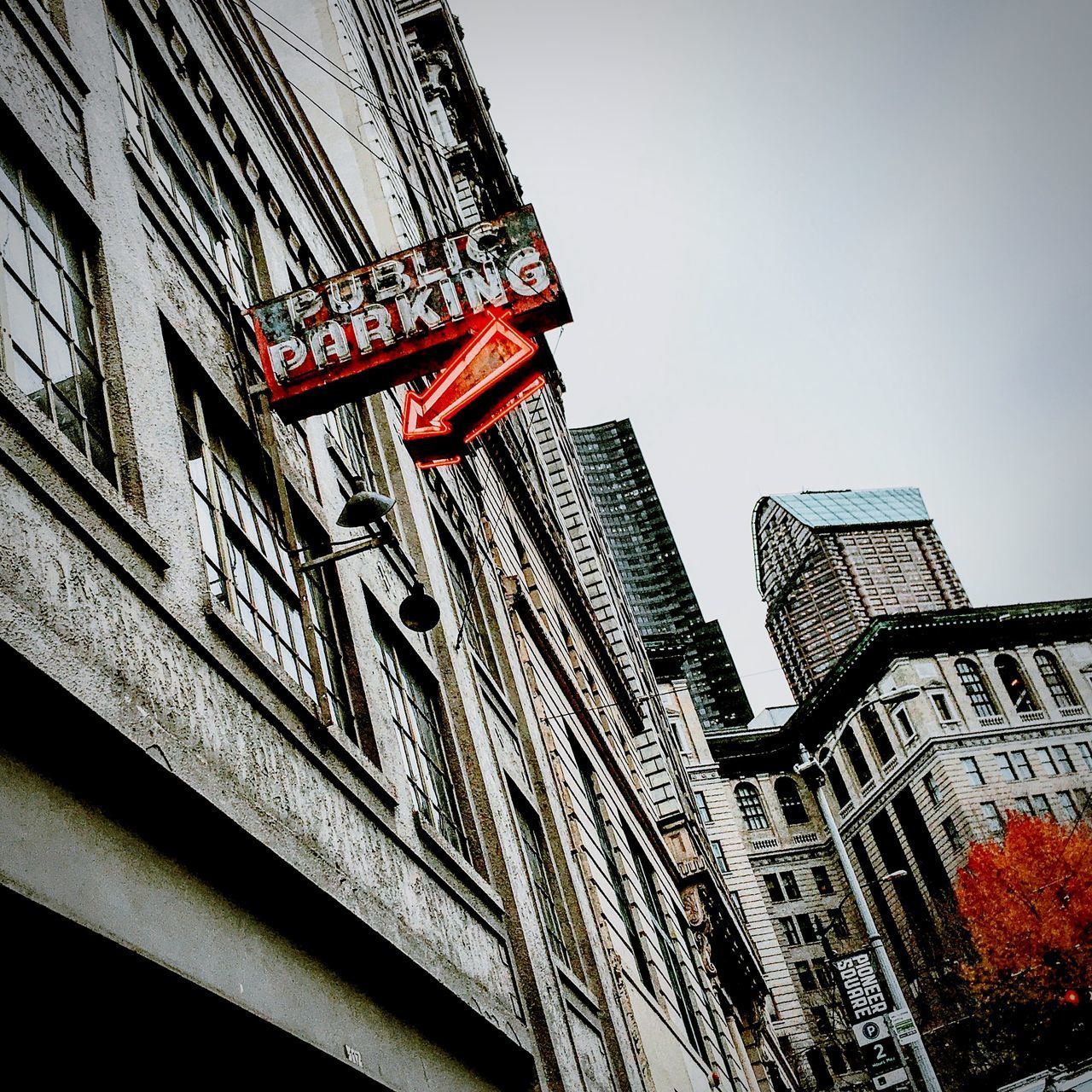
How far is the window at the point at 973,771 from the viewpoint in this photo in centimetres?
6384

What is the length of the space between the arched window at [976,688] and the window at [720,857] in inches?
711

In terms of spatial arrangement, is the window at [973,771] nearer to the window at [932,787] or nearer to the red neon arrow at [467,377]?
the window at [932,787]

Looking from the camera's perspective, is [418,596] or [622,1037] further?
[622,1037]

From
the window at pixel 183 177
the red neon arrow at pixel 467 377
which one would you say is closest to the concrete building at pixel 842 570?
the red neon arrow at pixel 467 377

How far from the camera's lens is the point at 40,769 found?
192 inches

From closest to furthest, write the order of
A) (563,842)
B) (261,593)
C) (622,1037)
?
(261,593) → (622,1037) → (563,842)

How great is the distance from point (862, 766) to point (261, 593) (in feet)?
236

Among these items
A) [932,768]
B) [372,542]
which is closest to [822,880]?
[932,768]

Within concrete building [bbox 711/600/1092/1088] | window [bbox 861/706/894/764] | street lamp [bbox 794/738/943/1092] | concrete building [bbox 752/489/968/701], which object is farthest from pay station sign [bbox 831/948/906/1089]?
concrete building [bbox 752/489/968/701]

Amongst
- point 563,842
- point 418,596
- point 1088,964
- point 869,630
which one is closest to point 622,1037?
point 563,842

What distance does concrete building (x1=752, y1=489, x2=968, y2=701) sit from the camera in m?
103

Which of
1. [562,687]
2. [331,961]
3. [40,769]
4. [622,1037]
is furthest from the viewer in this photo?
[562,687]

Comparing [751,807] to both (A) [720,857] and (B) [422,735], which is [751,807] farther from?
(B) [422,735]

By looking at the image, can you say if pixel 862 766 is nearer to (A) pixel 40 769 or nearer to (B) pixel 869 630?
(B) pixel 869 630
